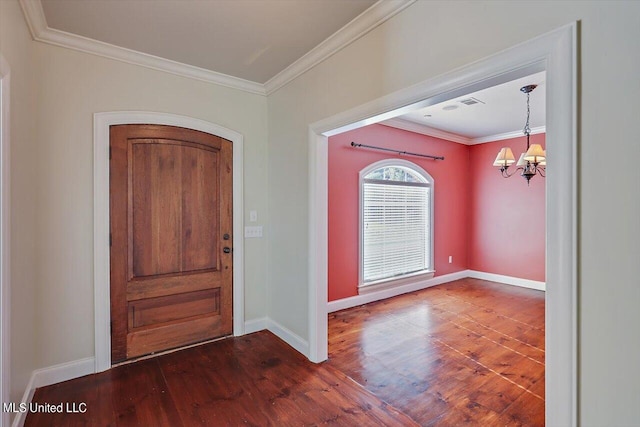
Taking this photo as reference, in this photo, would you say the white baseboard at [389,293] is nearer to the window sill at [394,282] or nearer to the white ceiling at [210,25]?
the window sill at [394,282]

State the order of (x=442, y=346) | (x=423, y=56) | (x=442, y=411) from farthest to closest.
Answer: (x=442, y=346), (x=442, y=411), (x=423, y=56)

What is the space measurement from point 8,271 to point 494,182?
6549mm

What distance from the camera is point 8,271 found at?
170cm

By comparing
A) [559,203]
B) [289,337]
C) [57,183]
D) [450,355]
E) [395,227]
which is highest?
[57,183]

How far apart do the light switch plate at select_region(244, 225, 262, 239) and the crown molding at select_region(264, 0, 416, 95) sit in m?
1.53

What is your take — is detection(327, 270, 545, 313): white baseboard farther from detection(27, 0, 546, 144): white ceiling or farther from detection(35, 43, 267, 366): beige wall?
detection(27, 0, 546, 144): white ceiling

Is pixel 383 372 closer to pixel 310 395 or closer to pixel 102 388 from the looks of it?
pixel 310 395

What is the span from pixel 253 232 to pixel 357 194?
170 cm

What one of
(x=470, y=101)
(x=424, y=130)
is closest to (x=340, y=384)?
(x=470, y=101)

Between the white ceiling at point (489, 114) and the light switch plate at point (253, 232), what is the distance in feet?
8.49

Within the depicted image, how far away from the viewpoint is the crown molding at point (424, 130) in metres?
4.78

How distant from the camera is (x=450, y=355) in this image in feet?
9.66

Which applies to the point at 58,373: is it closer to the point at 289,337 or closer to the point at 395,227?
the point at 289,337

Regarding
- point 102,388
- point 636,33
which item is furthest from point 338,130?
point 102,388
